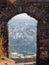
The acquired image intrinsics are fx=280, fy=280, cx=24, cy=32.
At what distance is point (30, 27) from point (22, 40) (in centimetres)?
198

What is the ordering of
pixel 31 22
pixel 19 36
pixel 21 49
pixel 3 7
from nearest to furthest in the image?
pixel 3 7 < pixel 21 49 < pixel 19 36 < pixel 31 22

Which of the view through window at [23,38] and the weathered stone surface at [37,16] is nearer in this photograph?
the weathered stone surface at [37,16]

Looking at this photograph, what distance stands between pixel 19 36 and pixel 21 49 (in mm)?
2287

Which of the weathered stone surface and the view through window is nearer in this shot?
the weathered stone surface

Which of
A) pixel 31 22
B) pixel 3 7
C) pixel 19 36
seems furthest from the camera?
pixel 31 22

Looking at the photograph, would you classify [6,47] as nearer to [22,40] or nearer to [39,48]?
[39,48]

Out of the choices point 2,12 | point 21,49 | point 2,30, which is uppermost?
point 2,12

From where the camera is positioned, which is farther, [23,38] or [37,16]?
[23,38]

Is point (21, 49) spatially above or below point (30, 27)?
below

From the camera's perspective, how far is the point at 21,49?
A: 2470cm

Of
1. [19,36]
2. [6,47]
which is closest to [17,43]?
[19,36]

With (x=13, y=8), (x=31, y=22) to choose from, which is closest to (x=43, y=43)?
(x=13, y=8)

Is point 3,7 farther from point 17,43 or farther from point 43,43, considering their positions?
point 17,43

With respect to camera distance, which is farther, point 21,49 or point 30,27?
point 30,27
